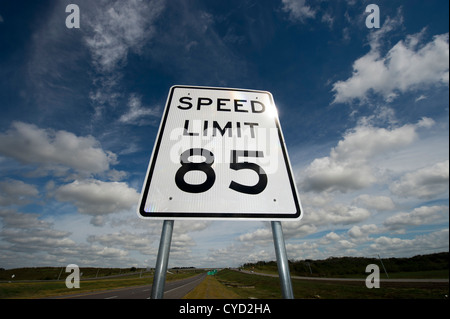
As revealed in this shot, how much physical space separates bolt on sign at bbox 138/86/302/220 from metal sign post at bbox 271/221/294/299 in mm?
85

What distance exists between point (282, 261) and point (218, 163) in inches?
32.9

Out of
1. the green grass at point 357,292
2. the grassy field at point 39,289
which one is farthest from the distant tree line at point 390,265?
the grassy field at point 39,289

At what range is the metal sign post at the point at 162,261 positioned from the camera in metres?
1.12

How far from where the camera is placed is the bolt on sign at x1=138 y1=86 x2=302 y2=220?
138 cm

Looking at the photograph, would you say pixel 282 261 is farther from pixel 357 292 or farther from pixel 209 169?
pixel 357 292

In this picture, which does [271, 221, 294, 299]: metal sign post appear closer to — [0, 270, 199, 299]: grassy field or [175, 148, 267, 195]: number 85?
[175, 148, 267, 195]: number 85

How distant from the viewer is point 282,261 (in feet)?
4.05

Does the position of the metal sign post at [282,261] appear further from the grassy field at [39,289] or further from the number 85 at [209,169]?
the grassy field at [39,289]

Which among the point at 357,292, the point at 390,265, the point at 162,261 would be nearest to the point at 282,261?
the point at 162,261
